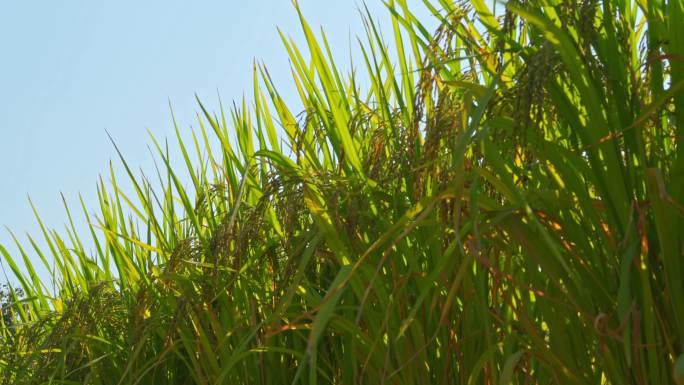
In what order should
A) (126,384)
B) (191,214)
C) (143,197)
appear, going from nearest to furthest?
(191,214)
(126,384)
(143,197)

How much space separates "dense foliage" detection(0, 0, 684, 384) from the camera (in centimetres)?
119

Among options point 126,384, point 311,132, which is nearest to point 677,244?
point 311,132

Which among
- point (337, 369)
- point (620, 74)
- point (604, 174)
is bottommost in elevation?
point (337, 369)

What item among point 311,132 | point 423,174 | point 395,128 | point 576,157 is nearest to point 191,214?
point 311,132

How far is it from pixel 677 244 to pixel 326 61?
3.43 feet

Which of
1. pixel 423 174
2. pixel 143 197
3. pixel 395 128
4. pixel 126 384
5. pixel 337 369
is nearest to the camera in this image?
pixel 423 174

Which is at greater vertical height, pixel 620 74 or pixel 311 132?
pixel 311 132

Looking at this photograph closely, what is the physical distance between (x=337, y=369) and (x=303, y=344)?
0.31 ft

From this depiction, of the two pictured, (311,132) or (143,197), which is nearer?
(311,132)

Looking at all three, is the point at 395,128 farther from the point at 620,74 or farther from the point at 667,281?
the point at 667,281

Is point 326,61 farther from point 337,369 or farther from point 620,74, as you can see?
point 620,74

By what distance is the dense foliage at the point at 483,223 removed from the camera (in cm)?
119

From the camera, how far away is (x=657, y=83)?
1264mm

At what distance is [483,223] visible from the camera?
128cm
